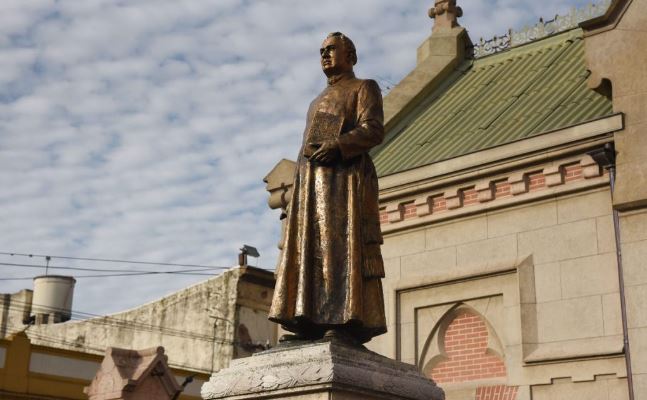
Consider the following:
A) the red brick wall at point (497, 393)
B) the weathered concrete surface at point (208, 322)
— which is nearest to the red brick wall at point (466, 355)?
the red brick wall at point (497, 393)

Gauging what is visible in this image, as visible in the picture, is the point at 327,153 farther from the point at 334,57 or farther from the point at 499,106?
the point at 499,106

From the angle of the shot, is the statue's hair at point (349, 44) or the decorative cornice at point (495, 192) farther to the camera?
the decorative cornice at point (495, 192)

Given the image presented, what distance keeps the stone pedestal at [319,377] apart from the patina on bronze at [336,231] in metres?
0.27

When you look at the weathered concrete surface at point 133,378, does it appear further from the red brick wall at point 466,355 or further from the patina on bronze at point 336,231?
the patina on bronze at point 336,231

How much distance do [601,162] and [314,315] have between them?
8455 mm

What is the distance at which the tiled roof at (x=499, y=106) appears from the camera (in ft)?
55.3

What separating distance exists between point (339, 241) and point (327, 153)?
73 centimetres

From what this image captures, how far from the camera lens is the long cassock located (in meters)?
7.70

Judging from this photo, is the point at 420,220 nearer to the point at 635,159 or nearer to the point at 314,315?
the point at 635,159

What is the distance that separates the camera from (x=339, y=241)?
7.88 meters

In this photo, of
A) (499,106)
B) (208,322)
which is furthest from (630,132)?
(208,322)

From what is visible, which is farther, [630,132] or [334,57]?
[630,132]

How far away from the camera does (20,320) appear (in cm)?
4516

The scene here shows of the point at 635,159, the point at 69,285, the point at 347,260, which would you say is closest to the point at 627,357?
the point at 635,159
